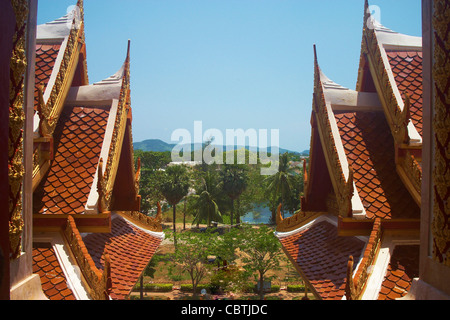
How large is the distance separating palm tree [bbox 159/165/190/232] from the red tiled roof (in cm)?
2440

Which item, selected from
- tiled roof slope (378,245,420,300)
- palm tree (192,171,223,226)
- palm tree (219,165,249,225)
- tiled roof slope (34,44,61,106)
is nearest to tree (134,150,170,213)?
palm tree (192,171,223,226)

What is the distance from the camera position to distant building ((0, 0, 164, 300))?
8.11 ft

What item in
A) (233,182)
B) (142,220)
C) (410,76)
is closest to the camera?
(410,76)

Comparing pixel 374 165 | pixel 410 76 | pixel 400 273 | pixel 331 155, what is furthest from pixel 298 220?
pixel 400 273

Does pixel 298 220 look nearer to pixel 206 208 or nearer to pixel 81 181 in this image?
pixel 81 181

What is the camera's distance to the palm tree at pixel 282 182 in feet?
101

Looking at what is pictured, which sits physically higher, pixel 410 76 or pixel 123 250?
pixel 410 76

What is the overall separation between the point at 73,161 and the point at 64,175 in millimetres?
285

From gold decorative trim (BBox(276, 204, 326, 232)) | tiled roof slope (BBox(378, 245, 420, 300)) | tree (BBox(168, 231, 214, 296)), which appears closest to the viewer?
tiled roof slope (BBox(378, 245, 420, 300))

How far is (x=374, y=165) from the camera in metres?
5.99

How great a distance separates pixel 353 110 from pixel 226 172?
24.7 metres

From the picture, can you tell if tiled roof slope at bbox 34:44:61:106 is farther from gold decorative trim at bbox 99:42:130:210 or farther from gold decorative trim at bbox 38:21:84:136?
gold decorative trim at bbox 99:42:130:210

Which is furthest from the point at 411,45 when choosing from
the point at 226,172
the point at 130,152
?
the point at 226,172

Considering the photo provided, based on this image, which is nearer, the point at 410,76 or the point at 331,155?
the point at 331,155
